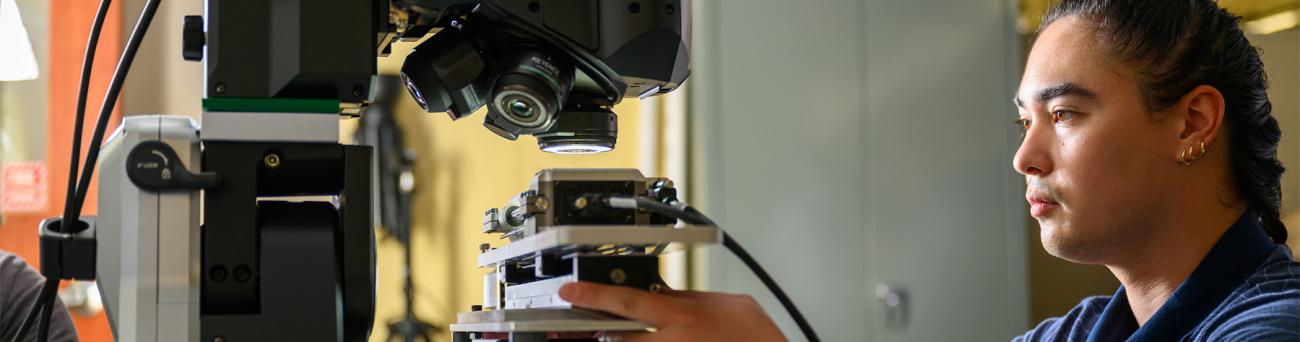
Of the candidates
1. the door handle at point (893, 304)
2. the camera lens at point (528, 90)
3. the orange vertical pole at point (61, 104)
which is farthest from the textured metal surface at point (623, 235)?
the orange vertical pole at point (61, 104)

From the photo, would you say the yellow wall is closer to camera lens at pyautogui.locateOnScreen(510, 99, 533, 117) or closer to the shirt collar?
the shirt collar

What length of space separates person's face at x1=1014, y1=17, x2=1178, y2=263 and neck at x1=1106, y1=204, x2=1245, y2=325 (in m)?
0.02

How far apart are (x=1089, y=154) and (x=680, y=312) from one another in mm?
602

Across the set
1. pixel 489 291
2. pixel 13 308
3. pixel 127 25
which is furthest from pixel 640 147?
pixel 489 291

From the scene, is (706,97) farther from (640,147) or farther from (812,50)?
(640,147)

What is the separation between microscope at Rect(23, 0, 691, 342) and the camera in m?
0.88

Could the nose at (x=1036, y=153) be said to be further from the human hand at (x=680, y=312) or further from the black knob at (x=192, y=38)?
the black knob at (x=192, y=38)

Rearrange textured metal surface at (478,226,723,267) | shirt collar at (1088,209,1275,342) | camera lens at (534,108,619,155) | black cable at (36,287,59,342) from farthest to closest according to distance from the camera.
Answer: shirt collar at (1088,209,1275,342), camera lens at (534,108,619,155), black cable at (36,287,59,342), textured metal surface at (478,226,723,267)

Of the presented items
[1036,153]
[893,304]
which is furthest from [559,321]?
[893,304]

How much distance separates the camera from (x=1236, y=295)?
1.16 m

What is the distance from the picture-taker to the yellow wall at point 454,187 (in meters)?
4.10

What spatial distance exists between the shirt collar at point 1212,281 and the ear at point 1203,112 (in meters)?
0.09

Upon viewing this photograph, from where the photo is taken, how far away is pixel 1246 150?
1.25m

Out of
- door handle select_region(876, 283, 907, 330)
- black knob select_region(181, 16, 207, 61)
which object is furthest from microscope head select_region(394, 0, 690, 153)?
door handle select_region(876, 283, 907, 330)
